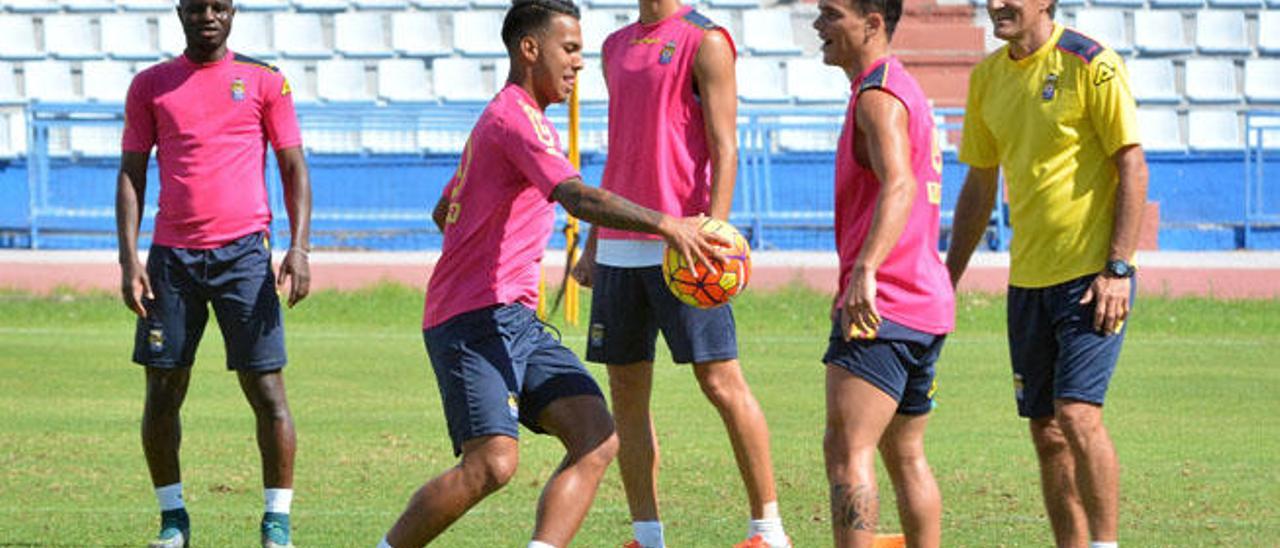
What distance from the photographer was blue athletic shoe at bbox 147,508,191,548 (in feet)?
25.9

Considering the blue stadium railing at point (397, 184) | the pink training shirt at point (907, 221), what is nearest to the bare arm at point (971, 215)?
the pink training shirt at point (907, 221)

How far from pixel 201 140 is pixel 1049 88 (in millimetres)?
3318

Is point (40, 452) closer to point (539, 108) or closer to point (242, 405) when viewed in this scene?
point (242, 405)

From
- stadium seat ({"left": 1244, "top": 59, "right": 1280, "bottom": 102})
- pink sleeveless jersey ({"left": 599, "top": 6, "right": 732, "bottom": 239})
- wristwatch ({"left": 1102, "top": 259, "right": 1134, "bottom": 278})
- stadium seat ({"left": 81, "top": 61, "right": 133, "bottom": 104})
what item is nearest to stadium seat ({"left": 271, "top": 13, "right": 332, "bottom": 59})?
stadium seat ({"left": 81, "top": 61, "right": 133, "bottom": 104})

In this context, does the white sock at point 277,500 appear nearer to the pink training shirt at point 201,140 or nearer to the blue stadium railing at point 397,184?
the pink training shirt at point 201,140

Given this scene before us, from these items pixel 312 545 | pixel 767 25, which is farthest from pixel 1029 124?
pixel 767 25

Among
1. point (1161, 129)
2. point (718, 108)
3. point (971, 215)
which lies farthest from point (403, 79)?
point (971, 215)

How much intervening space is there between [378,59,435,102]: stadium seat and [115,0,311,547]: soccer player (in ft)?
58.4

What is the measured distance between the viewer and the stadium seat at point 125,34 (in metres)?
26.7

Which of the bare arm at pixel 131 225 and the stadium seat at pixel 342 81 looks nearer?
the bare arm at pixel 131 225

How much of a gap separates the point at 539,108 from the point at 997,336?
10662 mm

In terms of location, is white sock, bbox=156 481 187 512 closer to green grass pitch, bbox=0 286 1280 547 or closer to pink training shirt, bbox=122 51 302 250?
green grass pitch, bbox=0 286 1280 547

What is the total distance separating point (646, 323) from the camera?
7.71 metres

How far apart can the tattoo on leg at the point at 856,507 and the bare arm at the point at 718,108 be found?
5.09 ft
